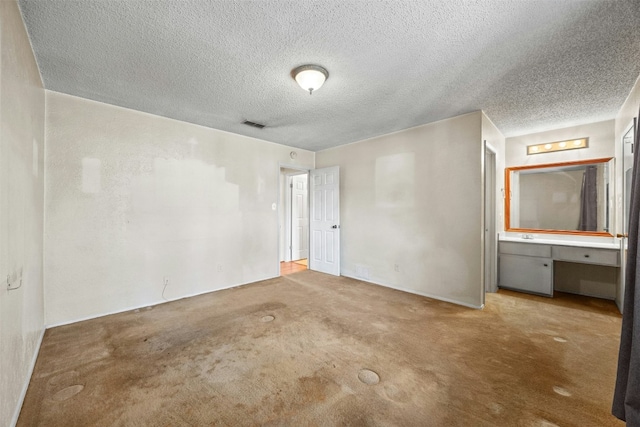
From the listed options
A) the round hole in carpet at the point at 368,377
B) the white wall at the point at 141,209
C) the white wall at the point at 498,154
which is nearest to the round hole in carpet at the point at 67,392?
the white wall at the point at 141,209

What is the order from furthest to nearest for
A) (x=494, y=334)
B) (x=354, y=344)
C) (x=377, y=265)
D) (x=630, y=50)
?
(x=377, y=265) < (x=494, y=334) < (x=354, y=344) < (x=630, y=50)

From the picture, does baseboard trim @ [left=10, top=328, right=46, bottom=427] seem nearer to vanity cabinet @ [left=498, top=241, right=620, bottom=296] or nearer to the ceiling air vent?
the ceiling air vent

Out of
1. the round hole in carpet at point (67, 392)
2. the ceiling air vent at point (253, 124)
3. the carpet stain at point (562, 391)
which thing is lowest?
the round hole in carpet at point (67, 392)

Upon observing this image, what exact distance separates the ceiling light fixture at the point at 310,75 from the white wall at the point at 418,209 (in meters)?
2.11

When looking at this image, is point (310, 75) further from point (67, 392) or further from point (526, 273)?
point (526, 273)

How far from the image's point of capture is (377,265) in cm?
441

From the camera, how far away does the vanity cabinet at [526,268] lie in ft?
12.0

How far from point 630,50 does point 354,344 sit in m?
3.35

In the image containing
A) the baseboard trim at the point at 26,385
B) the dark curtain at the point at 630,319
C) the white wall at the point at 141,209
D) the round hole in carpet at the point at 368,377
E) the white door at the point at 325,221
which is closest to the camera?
the dark curtain at the point at 630,319

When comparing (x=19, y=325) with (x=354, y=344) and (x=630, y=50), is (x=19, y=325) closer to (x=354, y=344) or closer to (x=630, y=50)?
(x=354, y=344)

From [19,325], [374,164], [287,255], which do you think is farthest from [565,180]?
[19,325]

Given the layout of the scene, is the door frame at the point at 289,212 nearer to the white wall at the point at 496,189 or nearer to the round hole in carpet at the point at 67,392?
the white wall at the point at 496,189

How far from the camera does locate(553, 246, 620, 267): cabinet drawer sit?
3.19 metres

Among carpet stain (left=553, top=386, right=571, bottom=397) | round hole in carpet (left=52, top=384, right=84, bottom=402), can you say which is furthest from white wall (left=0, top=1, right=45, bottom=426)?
carpet stain (left=553, top=386, right=571, bottom=397)
